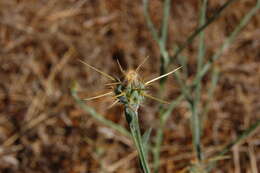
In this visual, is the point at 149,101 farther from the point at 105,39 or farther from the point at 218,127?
the point at 105,39

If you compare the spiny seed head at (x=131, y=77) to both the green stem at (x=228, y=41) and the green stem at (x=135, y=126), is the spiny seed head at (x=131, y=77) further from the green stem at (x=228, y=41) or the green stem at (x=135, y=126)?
the green stem at (x=228, y=41)

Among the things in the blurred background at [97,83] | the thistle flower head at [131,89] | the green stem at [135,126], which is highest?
the blurred background at [97,83]

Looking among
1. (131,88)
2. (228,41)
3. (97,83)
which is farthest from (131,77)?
(97,83)

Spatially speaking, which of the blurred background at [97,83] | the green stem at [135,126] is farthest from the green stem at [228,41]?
the blurred background at [97,83]

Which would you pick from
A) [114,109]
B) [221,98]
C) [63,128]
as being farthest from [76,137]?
[221,98]

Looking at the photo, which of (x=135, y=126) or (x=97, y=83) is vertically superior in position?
(x=97, y=83)

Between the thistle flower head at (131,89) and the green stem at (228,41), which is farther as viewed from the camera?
the green stem at (228,41)

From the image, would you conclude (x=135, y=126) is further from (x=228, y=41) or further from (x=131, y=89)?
(x=228, y=41)

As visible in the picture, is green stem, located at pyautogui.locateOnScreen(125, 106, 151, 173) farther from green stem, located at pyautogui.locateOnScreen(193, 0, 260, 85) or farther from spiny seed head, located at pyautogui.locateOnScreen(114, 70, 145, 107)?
green stem, located at pyautogui.locateOnScreen(193, 0, 260, 85)
